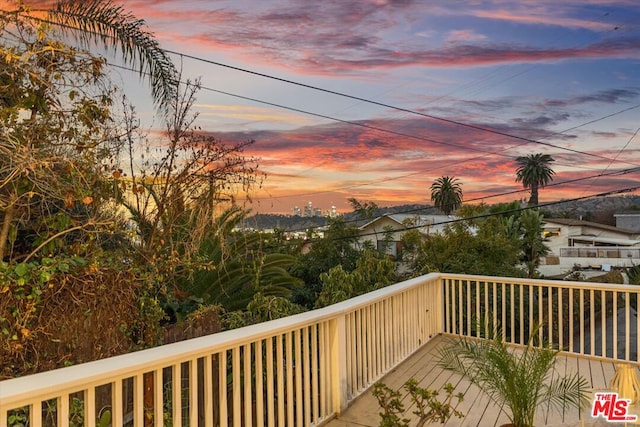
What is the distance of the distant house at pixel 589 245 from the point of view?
23.8m

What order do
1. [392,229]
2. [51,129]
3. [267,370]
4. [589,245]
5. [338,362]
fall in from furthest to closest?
1. [589,245]
2. [392,229]
3. [51,129]
4. [338,362]
5. [267,370]

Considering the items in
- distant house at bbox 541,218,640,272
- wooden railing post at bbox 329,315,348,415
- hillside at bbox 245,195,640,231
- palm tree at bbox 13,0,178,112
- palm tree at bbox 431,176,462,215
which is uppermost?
palm tree at bbox 13,0,178,112

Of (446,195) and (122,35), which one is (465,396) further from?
(446,195)

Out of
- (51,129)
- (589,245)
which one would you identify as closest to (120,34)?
(51,129)

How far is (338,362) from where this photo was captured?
3.09m

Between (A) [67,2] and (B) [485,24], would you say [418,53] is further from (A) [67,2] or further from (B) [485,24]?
(A) [67,2]

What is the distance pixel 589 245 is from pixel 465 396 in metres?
29.2

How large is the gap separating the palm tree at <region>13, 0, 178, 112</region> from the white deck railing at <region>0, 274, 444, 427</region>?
3.03 metres

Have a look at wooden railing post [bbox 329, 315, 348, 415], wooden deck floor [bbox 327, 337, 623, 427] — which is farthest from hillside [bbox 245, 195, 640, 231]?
wooden railing post [bbox 329, 315, 348, 415]

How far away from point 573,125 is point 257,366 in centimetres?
1147

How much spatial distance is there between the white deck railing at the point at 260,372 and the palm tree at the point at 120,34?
3.03m

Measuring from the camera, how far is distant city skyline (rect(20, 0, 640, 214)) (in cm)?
666

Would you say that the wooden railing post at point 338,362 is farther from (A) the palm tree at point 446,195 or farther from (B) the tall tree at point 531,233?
(A) the palm tree at point 446,195

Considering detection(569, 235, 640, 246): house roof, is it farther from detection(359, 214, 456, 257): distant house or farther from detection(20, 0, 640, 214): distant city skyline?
detection(20, 0, 640, 214): distant city skyline
